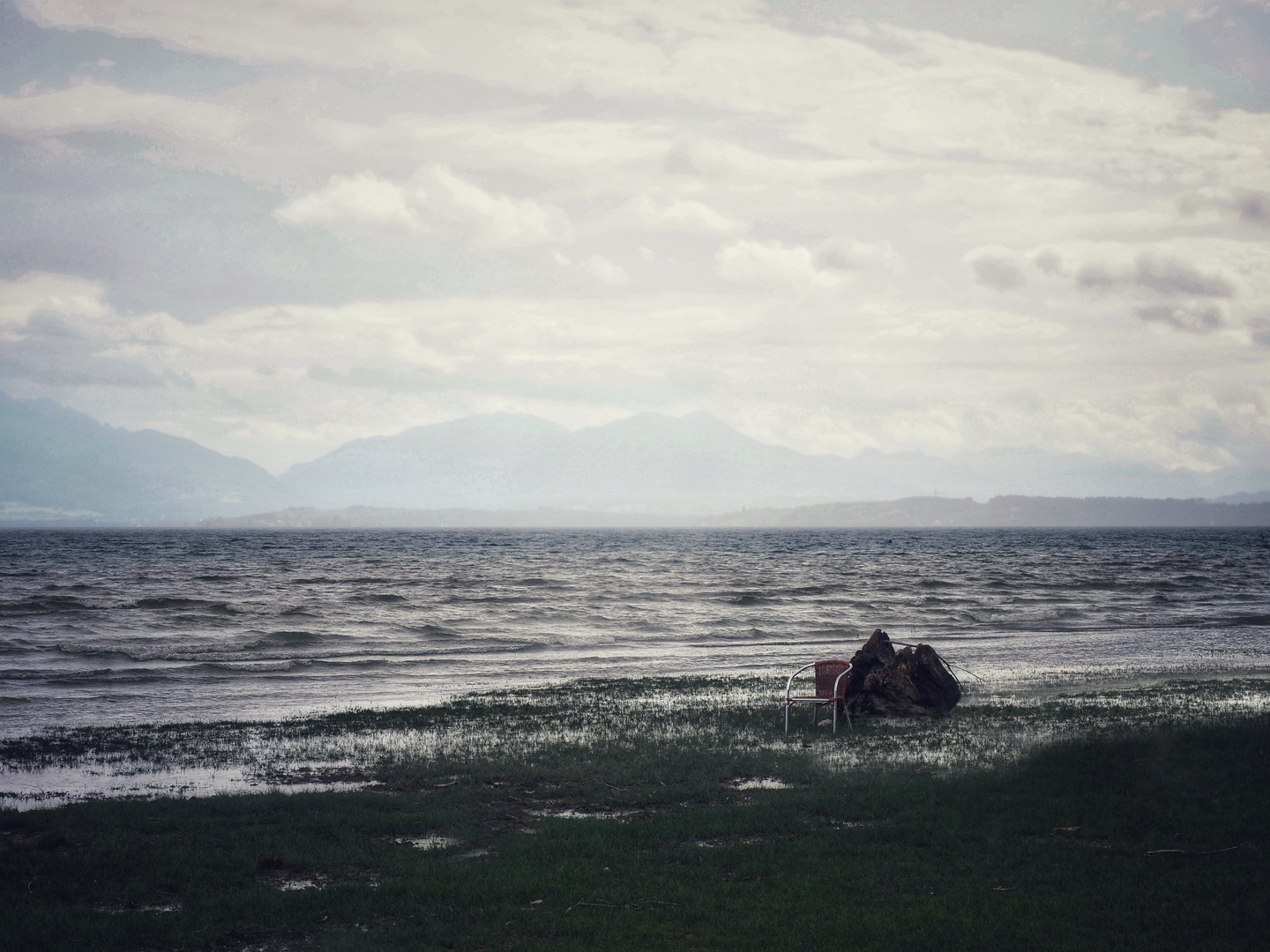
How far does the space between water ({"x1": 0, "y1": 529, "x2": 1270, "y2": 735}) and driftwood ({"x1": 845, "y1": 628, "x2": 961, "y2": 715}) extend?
6575mm

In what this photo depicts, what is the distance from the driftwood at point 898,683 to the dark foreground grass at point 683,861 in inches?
179

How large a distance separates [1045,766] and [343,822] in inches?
388

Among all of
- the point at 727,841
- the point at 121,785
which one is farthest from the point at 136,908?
the point at 727,841

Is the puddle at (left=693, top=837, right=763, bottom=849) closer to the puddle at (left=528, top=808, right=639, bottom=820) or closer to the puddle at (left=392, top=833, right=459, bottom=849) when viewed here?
the puddle at (left=528, top=808, right=639, bottom=820)

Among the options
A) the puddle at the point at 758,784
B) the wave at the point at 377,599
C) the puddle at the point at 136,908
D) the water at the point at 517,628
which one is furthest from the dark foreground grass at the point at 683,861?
the wave at the point at 377,599


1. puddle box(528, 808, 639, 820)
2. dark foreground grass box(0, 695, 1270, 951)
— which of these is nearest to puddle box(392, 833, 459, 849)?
dark foreground grass box(0, 695, 1270, 951)

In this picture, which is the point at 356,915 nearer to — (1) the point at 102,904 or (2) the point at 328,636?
(1) the point at 102,904

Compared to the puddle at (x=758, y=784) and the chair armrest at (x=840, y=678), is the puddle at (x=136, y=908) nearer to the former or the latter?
the puddle at (x=758, y=784)

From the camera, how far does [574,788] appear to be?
1359 centimetres

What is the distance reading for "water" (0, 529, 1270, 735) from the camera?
1021 inches

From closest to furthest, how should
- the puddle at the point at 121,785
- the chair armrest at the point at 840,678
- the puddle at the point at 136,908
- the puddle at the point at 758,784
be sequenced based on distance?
the puddle at the point at 136,908 → the puddle at the point at 121,785 → the puddle at the point at 758,784 → the chair armrest at the point at 840,678

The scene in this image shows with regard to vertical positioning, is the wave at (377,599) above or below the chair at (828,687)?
below

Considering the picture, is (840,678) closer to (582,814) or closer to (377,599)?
(582,814)

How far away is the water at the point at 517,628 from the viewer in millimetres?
25922
